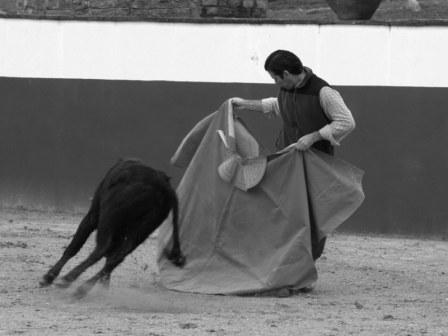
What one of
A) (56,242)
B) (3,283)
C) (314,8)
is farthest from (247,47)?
(314,8)

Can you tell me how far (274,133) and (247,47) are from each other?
729 millimetres

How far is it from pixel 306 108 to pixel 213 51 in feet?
11.2

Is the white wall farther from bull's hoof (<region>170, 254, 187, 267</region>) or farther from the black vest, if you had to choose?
bull's hoof (<region>170, 254, 187, 267</region>)

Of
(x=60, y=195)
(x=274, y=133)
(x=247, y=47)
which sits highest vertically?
(x=247, y=47)

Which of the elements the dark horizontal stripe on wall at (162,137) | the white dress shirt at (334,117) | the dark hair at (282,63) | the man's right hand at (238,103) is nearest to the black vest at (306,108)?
the white dress shirt at (334,117)

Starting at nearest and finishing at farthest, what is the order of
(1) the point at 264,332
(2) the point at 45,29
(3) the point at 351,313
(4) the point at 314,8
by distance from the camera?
(1) the point at 264,332 < (3) the point at 351,313 < (2) the point at 45,29 < (4) the point at 314,8

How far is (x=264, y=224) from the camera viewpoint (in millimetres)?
7098

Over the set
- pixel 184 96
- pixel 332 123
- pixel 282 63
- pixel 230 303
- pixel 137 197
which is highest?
pixel 282 63

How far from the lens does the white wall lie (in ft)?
32.0

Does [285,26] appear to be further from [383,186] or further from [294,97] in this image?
[294,97]

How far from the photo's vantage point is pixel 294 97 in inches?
278

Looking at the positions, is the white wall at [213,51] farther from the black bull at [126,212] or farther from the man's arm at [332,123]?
the black bull at [126,212]

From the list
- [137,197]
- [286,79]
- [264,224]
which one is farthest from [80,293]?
[286,79]

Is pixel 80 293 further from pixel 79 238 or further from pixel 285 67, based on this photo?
pixel 285 67
